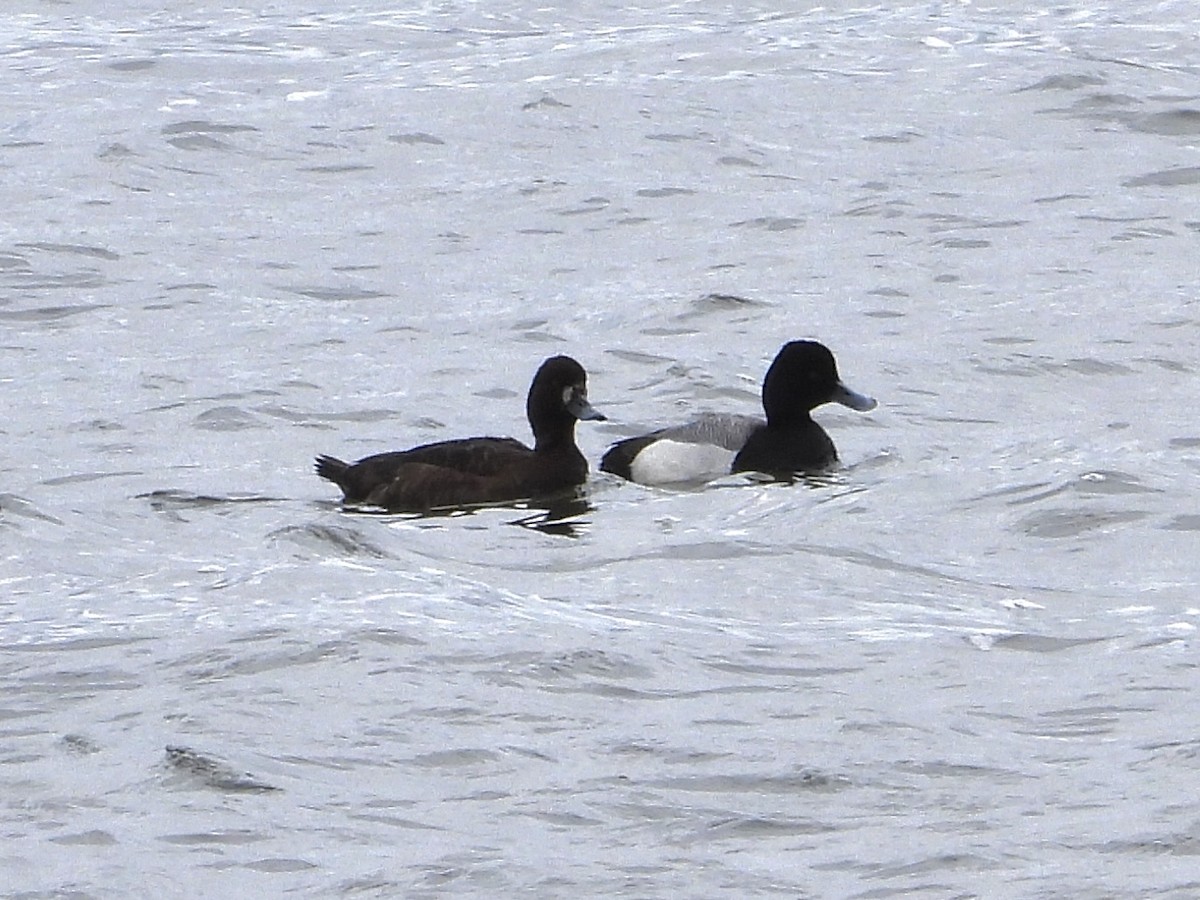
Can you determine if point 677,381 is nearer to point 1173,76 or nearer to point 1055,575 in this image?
point 1055,575

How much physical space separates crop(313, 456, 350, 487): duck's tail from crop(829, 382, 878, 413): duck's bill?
234cm

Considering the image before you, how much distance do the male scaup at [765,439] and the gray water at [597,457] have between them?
0.18m

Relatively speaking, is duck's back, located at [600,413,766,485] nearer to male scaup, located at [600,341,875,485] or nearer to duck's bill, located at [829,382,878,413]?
male scaup, located at [600,341,875,485]

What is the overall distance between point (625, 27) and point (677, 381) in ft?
35.3

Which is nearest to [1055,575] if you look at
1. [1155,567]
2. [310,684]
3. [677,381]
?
[1155,567]

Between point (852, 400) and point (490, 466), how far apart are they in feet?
6.39

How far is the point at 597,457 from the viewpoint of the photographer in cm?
1185

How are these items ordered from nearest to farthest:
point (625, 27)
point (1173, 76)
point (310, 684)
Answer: point (310, 684) < point (1173, 76) < point (625, 27)

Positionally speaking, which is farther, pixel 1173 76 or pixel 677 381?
pixel 1173 76

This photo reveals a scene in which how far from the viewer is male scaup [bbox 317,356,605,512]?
1043 centimetres

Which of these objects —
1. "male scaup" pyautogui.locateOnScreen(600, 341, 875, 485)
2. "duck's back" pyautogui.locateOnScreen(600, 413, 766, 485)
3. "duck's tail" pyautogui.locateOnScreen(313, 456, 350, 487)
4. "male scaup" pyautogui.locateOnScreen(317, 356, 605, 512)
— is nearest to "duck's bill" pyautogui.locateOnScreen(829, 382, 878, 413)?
"male scaup" pyautogui.locateOnScreen(600, 341, 875, 485)

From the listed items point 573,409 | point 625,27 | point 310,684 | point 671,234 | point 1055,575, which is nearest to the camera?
point 310,684

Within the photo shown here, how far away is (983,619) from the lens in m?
8.35

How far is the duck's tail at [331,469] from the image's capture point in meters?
10.6
